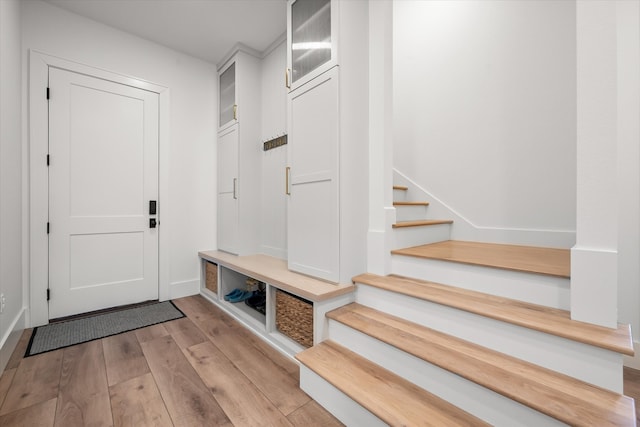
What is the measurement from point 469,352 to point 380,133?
1298 millimetres

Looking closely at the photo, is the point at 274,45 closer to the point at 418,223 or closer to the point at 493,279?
the point at 418,223

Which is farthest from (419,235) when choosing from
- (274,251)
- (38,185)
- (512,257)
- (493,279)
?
(38,185)

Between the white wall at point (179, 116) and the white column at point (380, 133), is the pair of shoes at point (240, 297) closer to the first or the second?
the white wall at point (179, 116)

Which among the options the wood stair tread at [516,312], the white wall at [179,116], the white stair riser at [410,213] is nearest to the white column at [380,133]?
the wood stair tread at [516,312]

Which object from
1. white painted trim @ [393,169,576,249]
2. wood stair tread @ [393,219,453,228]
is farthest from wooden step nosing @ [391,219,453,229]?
white painted trim @ [393,169,576,249]

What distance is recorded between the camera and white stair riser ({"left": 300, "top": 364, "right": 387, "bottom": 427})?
1.12 m

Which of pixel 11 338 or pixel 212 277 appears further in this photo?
pixel 212 277

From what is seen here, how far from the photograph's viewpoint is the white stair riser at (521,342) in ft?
3.04

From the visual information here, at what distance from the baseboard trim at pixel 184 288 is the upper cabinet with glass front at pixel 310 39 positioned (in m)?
2.34

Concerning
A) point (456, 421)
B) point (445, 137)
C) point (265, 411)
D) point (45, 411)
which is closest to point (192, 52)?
point (445, 137)

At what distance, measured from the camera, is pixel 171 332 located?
6.98ft

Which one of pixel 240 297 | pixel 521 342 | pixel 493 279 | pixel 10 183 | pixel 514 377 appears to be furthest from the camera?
pixel 240 297

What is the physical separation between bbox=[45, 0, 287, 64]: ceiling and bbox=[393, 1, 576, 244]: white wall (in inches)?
55.6

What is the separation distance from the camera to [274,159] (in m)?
2.84
